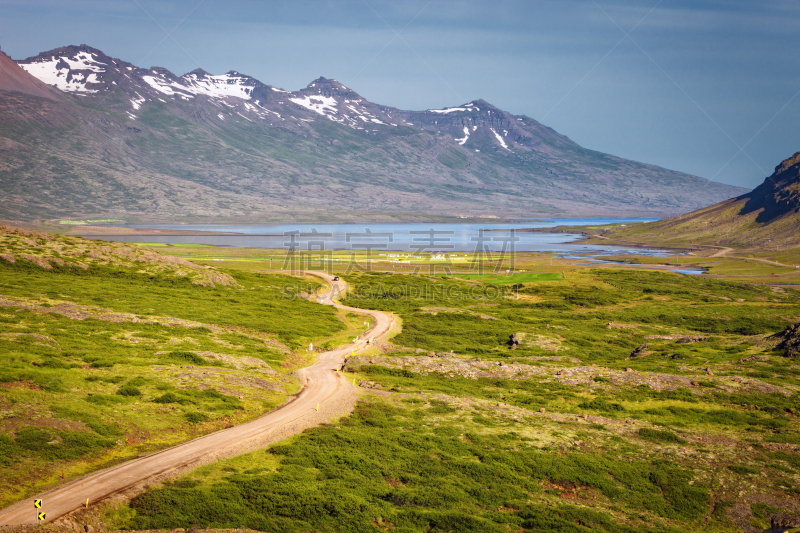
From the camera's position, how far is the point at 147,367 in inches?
2037

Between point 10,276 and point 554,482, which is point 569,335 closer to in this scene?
point 554,482

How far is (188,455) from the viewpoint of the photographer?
3541 centimetres

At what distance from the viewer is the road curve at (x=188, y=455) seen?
28.2 meters

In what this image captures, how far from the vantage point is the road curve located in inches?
1109

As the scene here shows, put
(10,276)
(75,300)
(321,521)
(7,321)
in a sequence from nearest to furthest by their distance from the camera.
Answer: (321,521) → (7,321) → (75,300) → (10,276)

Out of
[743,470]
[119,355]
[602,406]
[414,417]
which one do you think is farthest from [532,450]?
[119,355]

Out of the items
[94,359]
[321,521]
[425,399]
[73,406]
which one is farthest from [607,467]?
[94,359]

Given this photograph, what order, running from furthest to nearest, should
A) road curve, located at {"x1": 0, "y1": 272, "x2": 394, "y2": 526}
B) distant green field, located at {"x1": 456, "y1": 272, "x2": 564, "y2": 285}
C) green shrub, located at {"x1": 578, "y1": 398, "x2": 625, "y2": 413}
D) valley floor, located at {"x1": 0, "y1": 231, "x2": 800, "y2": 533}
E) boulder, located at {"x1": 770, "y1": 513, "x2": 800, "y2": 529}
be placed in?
distant green field, located at {"x1": 456, "y1": 272, "x2": 564, "y2": 285} < green shrub, located at {"x1": 578, "y1": 398, "x2": 625, "y2": 413} < boulder, located at {"x1": 770, "y1": 513, "x2": 800, "y2": 529} < valley floor, located at {"x1": 0, "y1": 231, "x2": 800, "y2": 533} < road curve, located at {"x1": 0, "y1": 272, "x2": 394, "y2": 526}

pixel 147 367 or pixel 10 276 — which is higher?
pixel 10 276

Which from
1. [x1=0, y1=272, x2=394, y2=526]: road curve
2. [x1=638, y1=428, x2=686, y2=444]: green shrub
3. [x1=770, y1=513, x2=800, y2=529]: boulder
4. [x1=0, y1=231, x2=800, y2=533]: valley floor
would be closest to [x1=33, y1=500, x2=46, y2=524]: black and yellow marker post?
[x1=0, y1=272, x2=394, y2=526]: road curve

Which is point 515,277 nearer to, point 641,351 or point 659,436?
point 641,351

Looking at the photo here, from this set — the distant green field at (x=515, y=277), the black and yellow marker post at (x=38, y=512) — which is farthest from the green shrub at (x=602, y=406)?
the distant green field at (x=515, y=277)

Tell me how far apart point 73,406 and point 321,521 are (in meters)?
21.6

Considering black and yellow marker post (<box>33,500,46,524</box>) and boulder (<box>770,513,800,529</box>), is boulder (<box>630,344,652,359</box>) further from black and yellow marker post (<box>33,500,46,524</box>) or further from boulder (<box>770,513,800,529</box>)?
black and yellow marker post (<box>33,500,46,524</box>)
